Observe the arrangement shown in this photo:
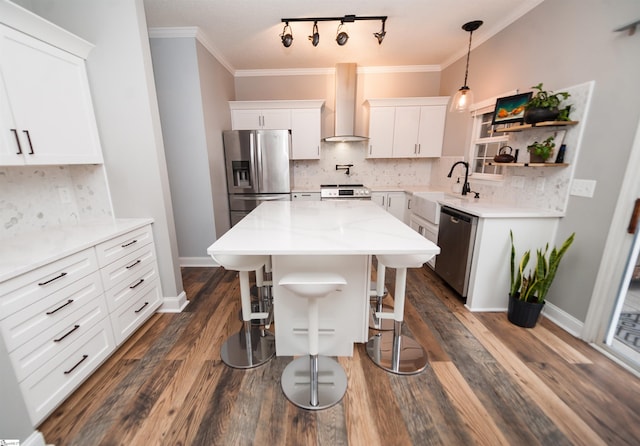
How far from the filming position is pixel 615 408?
4.50 feet

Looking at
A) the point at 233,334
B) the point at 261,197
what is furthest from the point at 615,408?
the point at 261,197

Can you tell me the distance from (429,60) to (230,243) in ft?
13.5

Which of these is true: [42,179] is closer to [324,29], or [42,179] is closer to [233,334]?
[233,334]

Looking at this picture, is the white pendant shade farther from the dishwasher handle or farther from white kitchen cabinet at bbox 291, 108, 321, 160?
white kitchen cabinet at bbox 291, 108, 321, 160

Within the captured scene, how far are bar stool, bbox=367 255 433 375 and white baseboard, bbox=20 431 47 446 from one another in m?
1.80

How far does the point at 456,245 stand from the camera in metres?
2.46

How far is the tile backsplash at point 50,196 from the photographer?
65.5 inches

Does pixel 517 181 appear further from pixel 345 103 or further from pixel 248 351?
pixel 248 351

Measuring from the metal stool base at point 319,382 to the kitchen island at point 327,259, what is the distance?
11 centimetres

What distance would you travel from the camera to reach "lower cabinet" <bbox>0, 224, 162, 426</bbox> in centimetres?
118

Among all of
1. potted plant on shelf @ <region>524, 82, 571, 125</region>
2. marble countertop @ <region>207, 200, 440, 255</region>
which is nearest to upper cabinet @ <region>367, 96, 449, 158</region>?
potted plant on shelf @ <region>524, 82, 571, 125</region>

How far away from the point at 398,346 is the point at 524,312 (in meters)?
1.15

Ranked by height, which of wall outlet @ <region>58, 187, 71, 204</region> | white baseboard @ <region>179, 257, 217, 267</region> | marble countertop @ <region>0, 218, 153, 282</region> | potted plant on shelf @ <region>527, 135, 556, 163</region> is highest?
potted plant on shelf @ <region>527, 135, 556, 163</region>

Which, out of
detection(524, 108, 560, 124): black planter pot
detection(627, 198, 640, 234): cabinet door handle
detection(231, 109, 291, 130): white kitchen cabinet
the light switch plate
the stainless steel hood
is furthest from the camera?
detection(231, 109, 291, 130): white kitchen cabinet
